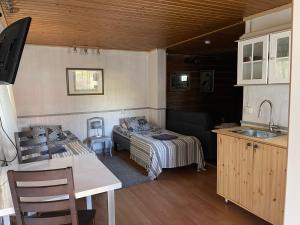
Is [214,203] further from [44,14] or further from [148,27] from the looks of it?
[44,14]

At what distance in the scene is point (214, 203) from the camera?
2.95 metres

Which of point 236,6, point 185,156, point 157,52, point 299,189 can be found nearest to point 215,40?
point 157,52

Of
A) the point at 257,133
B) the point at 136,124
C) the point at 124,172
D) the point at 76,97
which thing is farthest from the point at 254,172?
the point at 76,97

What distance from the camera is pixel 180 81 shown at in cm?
653

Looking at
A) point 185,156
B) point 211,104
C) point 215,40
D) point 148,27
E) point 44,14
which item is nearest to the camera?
point 44,14

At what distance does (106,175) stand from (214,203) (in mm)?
1796

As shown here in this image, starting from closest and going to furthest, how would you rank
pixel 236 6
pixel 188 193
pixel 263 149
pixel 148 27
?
1. pixel 263 149
2. pixel 236 6
3. pixel 188 193
4. pixel 148 27

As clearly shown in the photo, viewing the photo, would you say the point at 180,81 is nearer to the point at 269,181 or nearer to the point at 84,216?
the point at 269,181

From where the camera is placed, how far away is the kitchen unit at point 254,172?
222 cm

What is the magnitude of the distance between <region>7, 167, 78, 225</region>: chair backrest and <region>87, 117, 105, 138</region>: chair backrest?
13.1 feet

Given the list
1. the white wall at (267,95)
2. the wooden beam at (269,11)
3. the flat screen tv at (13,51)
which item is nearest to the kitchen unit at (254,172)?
the white wall at (267,95)

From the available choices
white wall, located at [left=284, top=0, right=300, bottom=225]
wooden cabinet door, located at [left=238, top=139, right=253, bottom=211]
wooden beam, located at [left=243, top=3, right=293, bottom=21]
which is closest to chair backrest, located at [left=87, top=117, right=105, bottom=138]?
wooden cabinet door, located at [left=238, top=139, right=253, bottom=211]

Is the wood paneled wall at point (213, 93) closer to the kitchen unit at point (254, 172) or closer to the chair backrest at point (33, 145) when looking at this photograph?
the kitchen unit at point (254, 172)

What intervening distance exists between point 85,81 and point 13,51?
3860 millimetres
